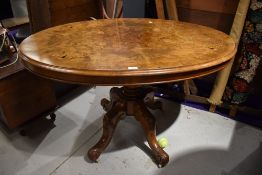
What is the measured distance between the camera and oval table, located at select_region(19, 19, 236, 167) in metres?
0.88

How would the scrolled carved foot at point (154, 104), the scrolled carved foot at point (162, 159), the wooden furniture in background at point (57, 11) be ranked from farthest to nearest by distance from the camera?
the scrolled carved foot at point (154, 104), the wooden furniture in background at point (57, 11), the scrolled carved foot at point (162, 159)

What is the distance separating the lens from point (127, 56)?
99 cm

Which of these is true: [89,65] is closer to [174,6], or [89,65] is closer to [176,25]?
[176,25]

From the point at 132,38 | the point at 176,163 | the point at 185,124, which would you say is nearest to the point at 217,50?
the point at 132,38

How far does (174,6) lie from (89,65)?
3.88 ft

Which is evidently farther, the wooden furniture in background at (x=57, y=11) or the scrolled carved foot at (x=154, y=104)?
the scrolled carved foot at (x=154, y=104)

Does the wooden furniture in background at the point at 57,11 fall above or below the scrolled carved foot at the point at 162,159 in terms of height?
above

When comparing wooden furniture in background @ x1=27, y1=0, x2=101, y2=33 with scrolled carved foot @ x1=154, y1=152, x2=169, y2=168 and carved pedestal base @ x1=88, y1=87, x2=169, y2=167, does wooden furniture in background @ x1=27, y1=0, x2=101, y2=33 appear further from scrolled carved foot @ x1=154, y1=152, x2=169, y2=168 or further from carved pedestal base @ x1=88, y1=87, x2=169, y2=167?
scrolled carved foot @ x1=154, y1=152, x2=169, y2=168

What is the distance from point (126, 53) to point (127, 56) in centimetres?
4

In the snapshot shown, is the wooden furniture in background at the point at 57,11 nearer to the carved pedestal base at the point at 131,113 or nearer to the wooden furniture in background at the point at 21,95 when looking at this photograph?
the wooden furniture in background at the point at 21,95

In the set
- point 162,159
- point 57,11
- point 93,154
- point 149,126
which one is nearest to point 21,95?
point 93,154

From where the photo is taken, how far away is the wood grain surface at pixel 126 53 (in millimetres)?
871

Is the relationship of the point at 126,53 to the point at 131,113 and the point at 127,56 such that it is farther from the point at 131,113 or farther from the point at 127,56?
the point at 131,113

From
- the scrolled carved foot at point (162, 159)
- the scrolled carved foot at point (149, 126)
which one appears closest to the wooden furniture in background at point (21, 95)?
the scrolled carved foot at point (149, 126)
